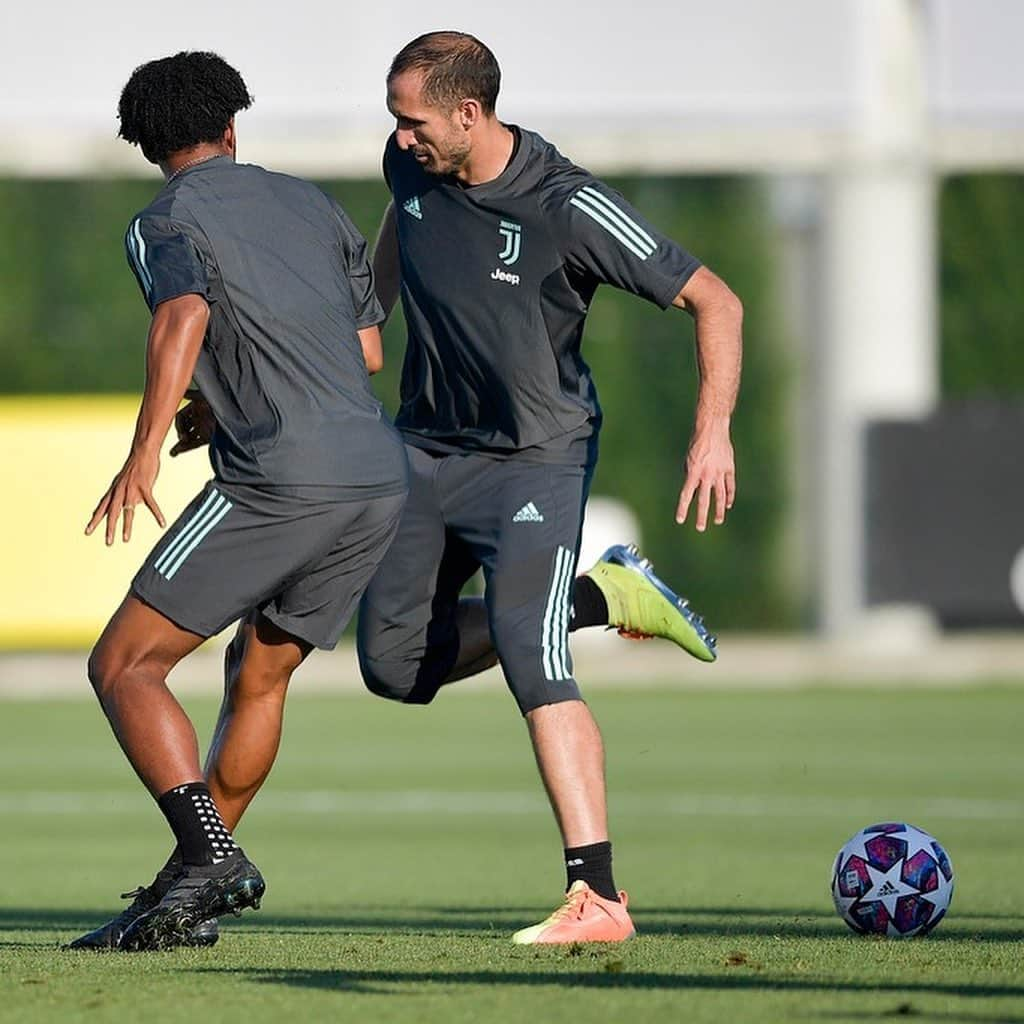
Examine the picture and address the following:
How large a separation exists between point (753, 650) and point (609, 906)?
669 inches

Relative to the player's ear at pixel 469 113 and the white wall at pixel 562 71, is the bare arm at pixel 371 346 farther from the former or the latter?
the white wall at pixel 562 71

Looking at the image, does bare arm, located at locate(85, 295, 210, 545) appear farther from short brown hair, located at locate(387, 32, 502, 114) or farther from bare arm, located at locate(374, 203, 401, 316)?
bare arm, located at locate(374, 203, 401, 316)

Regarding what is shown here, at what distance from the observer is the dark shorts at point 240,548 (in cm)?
635

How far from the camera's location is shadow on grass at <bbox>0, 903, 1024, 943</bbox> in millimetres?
6957

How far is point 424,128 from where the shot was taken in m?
6.76

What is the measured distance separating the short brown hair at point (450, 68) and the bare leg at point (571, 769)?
1.73 meters

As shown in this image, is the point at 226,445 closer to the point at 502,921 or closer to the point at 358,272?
the point at 358,272

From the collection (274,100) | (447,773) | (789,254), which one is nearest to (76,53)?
(274,100)

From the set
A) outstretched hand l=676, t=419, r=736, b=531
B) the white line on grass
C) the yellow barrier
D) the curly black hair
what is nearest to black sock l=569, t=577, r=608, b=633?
outstretched hand l=676, t=419, r=736, b=531

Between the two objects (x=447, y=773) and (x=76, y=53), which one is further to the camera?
(x=76, y=53)

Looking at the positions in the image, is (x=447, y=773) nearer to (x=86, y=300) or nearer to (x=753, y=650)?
(x=753, y=650)

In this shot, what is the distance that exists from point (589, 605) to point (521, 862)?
9.31 ft

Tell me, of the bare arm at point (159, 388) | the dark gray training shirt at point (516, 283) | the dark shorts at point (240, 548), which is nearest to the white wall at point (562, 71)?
the dark gray training shirt at point (516, 283)

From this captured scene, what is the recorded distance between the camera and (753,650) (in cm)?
2339
